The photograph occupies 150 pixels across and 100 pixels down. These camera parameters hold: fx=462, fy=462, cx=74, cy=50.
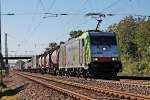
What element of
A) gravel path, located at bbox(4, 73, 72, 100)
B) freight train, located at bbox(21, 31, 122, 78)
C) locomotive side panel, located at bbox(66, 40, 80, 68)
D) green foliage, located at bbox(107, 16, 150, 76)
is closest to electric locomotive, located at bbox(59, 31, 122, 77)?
freight train, located at bbox(21, 31, 122, 78)

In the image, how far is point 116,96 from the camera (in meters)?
18.6

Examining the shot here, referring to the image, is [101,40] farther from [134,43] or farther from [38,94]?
[134,43]

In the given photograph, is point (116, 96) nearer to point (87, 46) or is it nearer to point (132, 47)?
point (87, 46)

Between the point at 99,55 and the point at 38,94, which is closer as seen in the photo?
the point at 38,94

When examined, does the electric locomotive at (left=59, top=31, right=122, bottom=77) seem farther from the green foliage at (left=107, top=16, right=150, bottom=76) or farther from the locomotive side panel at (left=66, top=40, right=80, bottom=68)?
the green foliage at (left=107, top=16, right=150, bottom=76)

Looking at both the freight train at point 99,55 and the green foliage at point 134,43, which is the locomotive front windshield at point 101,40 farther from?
the green foliage at point 134,43

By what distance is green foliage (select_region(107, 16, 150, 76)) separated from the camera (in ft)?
203

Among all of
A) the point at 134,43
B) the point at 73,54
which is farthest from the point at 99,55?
the point at 134,43

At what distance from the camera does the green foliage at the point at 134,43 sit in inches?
2436

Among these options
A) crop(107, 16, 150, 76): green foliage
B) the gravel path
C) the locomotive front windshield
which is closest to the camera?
the gravel path

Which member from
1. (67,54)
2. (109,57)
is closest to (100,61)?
(109,57)

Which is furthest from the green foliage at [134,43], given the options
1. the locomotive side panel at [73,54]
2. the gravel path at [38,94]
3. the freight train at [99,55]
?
the gravel path at [38,94]

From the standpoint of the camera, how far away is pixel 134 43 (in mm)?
91188

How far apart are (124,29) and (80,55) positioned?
67.0m
